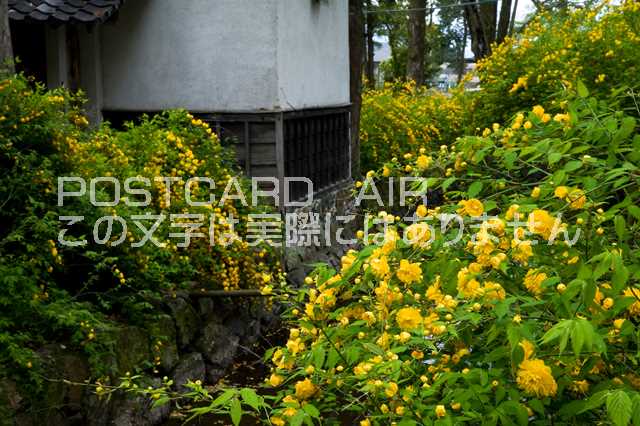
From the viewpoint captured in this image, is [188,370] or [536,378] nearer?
[536,378]

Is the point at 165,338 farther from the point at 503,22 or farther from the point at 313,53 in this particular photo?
the point at 503,22

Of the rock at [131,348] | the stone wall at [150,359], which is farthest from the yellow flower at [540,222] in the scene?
the rock at [131,348]

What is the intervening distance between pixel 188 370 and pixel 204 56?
16.9ft

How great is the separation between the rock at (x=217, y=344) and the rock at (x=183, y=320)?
8.5 inches

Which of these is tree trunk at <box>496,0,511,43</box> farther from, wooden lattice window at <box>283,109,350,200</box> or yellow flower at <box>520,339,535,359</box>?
yellow flower at <box>520,339,535,359</box>

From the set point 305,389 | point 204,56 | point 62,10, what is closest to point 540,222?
point 305,389

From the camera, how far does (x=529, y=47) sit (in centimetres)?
1323

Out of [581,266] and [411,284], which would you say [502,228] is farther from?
[411,284]

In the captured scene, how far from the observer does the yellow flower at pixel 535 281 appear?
277 cm

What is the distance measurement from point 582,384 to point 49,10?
8.96m

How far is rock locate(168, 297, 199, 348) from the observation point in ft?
26.5

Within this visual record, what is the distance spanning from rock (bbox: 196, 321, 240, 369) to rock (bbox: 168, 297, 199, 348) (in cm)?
22

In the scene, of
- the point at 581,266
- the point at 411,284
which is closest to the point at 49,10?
the point at 411,284

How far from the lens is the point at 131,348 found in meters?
6.86
